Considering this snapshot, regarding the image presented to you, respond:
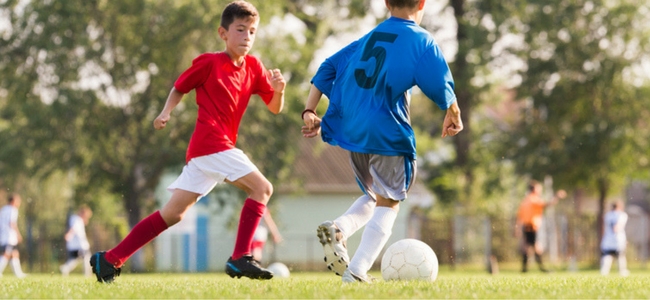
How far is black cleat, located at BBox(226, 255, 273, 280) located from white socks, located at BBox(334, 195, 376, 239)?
0.69 m

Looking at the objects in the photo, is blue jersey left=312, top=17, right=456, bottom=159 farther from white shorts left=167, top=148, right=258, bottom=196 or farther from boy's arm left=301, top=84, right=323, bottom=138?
white shorts left=167, top=148, right=258, bottom=196

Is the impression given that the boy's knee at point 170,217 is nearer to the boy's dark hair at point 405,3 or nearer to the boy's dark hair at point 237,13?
the boy's dark hair at point 237,13

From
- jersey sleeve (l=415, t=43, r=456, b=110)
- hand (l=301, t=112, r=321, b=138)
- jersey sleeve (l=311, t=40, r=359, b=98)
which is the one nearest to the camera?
jersey sleeve (l=415, t=43, r=456, b=110)

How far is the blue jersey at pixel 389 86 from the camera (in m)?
6.47

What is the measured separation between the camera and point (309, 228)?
42531 mm

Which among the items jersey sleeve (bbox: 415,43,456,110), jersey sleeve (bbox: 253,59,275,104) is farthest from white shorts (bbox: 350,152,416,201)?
jersey sleeve (bbox: 253,59,275,104)

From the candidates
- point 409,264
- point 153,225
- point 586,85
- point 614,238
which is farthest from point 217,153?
point 586,85

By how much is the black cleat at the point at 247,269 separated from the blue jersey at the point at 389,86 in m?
1.13

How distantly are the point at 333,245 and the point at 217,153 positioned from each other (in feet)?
3.86

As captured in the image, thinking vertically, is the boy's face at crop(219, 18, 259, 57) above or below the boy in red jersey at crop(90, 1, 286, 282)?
above

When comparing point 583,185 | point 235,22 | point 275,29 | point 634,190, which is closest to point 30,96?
point 275,29

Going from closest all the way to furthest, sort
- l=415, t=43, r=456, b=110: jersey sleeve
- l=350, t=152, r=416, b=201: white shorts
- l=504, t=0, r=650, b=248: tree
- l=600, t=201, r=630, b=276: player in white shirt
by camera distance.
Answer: l=415, t=43, r=456, b=110: jersey sleeve
l=350, t=152, r=416, b=201: white shorts
l=600, t=201, r=630, b=276: player in white shirt
l=504, t=0, r=650, b=248: tree

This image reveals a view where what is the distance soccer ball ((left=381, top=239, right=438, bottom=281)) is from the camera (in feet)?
23.9

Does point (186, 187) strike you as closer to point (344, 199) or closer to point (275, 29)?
point (275, 29)
